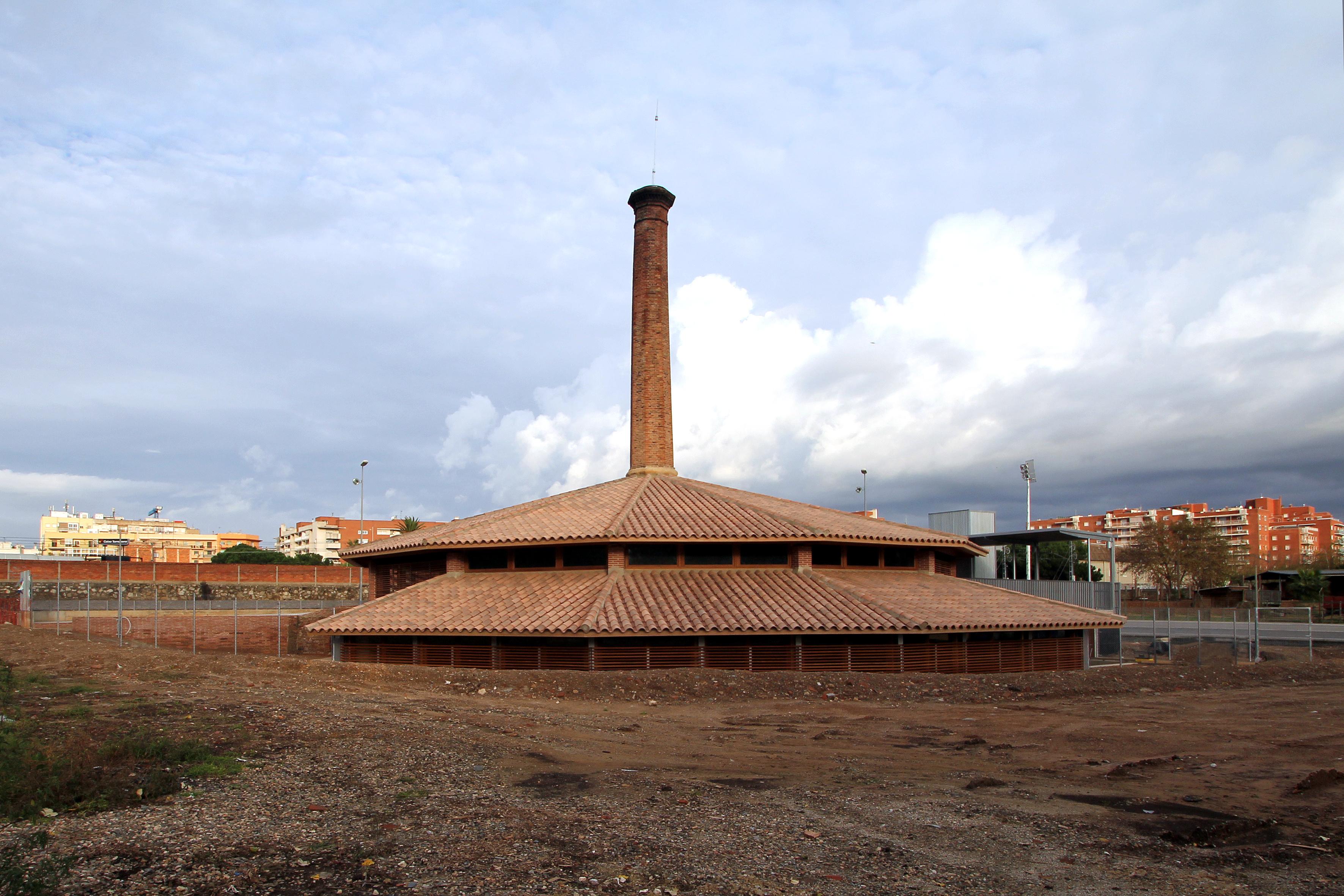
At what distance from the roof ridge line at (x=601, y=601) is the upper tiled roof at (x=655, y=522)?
1115mm

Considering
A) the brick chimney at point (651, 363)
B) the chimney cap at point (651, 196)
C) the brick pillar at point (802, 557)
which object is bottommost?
the brick pillar at point (802, 557)

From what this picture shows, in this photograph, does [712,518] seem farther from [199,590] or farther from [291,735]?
[199,590]

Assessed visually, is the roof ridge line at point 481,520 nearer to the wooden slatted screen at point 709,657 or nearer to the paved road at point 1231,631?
the wooden slatted screen at point 709,657

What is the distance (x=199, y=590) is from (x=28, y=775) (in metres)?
48.9

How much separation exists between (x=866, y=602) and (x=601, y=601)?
6668 mm

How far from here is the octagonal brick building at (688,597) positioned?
65.7ft

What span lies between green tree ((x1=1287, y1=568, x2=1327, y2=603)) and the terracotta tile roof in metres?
48.0

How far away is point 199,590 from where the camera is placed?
50750 mm

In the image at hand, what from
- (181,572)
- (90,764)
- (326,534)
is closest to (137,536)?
(326,534)

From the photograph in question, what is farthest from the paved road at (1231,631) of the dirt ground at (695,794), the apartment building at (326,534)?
the apartment building at (326,534)

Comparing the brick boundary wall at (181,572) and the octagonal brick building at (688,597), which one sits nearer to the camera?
the octagonal brick building at (688,597)

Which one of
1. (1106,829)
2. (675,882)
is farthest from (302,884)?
(1106,829)

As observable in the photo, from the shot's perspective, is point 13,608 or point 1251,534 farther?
point 1251,534

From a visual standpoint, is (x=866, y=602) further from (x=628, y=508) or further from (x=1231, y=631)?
(x=1231, y=631)
